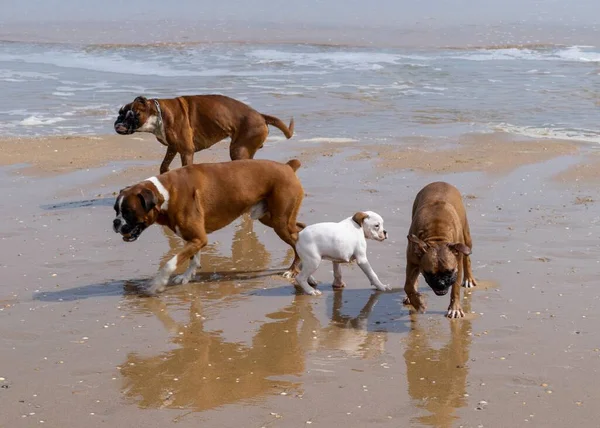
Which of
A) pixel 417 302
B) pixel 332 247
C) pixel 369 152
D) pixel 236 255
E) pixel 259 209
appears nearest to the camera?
pixel 417 302

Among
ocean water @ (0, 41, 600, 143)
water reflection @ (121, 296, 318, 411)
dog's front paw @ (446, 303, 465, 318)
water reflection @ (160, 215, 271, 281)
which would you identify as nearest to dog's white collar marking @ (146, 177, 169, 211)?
water reflection @ (160, 215, 271, 281)

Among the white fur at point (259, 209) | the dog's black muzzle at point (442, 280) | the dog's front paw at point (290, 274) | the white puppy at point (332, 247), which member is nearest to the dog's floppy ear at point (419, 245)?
the dog's black muzzle at point (442, 280)

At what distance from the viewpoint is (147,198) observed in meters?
8.63

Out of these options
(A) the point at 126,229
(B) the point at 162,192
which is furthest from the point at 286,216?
(A) the point at 126,229

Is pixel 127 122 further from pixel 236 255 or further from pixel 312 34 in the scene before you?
pixel 312 34

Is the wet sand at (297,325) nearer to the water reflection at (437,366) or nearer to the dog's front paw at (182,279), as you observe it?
the water reflection at (437,366)

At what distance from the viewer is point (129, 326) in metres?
7.86

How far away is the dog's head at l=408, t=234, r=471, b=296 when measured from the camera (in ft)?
25.3

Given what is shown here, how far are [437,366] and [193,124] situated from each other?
643 cm

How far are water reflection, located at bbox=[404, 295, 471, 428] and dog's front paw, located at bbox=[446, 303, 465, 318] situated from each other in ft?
0.21

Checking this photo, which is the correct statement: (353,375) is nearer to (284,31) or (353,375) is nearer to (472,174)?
(472,174)

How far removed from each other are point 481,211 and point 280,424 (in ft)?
18.7

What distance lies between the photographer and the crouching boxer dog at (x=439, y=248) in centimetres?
773

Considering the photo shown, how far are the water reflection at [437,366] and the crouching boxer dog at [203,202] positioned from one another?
1.84 metres
